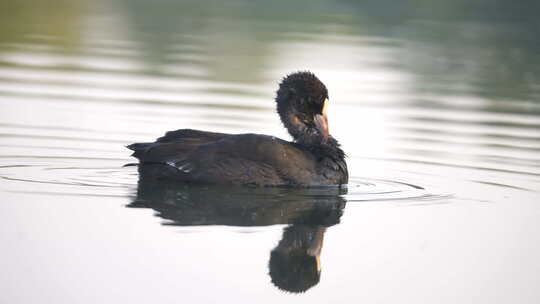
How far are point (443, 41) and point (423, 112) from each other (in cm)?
1128

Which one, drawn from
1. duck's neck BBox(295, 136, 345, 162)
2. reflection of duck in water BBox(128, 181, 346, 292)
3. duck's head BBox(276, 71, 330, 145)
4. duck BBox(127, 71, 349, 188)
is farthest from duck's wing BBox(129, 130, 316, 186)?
duck's head BBox(276, 71, 330, 145)

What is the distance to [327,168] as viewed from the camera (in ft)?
41.1

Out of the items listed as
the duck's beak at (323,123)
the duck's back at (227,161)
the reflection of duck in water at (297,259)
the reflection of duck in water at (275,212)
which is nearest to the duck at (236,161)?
the duck's back at (227,161)

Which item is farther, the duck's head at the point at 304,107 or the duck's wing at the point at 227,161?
the duck's head at the point at 304,107

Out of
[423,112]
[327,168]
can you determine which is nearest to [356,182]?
[327,168]

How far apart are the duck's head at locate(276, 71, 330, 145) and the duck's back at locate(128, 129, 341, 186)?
25.0 inches

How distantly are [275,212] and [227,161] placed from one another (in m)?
1.12

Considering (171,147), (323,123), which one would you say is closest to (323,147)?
(323,123)

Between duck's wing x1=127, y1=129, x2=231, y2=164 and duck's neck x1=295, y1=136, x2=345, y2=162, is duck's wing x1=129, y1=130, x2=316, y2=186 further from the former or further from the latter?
duck's neck x1=295, y1=136, x2=345, y2=162

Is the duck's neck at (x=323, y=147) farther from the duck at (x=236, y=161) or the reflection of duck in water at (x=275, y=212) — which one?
the reflection of duck in water at (x=275, y=212)

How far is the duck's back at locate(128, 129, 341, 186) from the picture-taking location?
12164 mm

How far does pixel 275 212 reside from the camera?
11.2m

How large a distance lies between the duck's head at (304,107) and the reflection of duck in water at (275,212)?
77 cm

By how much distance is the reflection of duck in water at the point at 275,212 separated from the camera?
31.1 feet
